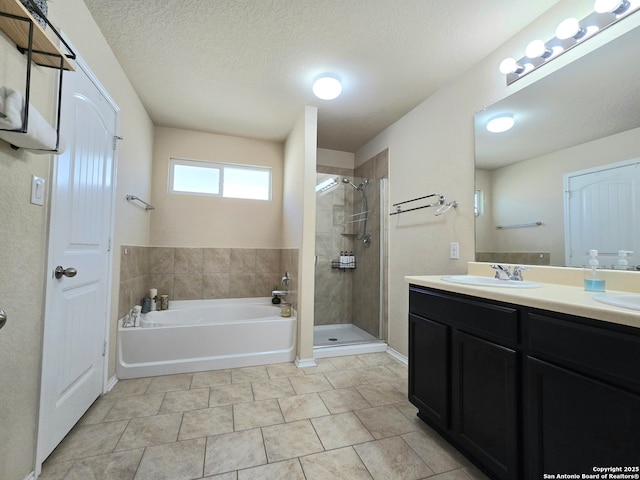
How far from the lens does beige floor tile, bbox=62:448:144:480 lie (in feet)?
4.00

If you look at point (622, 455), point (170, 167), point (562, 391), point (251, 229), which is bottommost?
point (622, 455)

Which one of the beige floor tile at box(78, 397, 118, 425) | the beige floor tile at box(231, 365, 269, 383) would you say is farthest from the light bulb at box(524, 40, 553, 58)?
the beige floor tile at box(78, 397, 118, 425)

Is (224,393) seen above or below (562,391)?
below

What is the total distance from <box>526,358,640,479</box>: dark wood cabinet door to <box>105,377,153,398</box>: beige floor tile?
2336 millimetres

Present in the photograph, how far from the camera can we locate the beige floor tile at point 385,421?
1.56 metres

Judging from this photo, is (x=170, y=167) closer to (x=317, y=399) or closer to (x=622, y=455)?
(x=317, y=399)

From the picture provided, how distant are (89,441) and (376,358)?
2177 mm

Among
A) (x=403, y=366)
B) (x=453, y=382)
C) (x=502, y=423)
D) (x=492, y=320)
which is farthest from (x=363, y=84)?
(x=403, y=366)

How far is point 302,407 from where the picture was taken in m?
1.80

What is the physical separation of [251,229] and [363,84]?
203 centimetres

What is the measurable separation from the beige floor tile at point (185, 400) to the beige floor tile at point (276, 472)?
0.69 meters

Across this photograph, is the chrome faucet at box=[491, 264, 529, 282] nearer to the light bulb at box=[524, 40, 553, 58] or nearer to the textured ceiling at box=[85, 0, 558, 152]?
the light bulb at box=[524, 40, 553, 58]

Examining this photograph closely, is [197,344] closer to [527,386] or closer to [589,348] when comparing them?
[527,386]

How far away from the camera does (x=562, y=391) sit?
90cm
